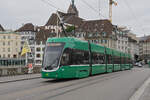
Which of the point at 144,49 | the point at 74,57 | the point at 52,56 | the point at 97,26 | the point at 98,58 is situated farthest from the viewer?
the point at 144,49

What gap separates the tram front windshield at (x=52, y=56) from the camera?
17094mm

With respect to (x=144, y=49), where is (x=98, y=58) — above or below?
below

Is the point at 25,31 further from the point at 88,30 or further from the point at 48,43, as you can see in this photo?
the point at 48,43

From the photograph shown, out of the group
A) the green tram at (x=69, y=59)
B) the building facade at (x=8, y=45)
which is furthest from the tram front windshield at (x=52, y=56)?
the building facade at (x=8, y=45)

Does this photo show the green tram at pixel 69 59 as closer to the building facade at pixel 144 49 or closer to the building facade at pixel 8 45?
the building facade at pixel 8 45

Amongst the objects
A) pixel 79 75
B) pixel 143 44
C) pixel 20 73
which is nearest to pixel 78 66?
pixel 79 75

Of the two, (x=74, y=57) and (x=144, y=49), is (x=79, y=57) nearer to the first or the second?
(x=74, y=57)

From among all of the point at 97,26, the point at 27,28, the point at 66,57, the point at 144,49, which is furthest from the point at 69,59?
the point at 144,49

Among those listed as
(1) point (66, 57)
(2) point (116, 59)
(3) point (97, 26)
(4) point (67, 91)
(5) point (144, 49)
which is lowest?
(4) point (67, 91)

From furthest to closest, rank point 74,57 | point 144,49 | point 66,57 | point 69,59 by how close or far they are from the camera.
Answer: point 144,49 → point 74,57 → point 69,59 → point 66,57

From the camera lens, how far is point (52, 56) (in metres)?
17.3

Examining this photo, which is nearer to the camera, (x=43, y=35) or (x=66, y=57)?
(x=66, y=57)

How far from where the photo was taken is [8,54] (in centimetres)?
9244

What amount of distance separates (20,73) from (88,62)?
29.4 ft
